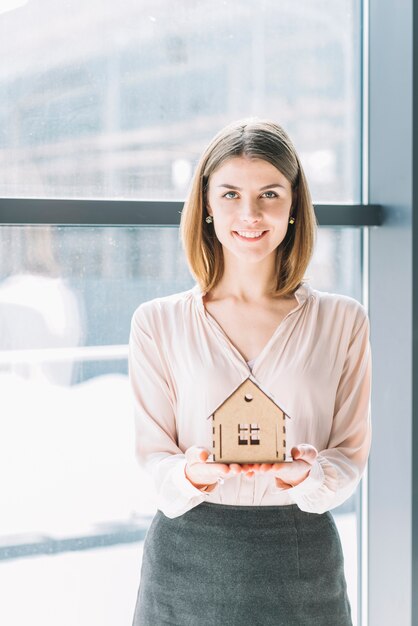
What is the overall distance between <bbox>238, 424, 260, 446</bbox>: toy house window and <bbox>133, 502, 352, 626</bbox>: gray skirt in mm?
250

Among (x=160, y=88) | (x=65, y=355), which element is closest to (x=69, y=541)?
(x=65, y=355)

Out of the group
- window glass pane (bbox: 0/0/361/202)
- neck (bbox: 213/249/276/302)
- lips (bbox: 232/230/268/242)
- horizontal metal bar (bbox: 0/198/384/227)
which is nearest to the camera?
lips (bbox: 232/230/268/242)

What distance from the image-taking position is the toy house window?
4.56 feet

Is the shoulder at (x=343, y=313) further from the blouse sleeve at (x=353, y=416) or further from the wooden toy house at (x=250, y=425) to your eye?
the wooden toy house at (x=250, y=425)

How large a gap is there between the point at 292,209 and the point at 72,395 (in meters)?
0.88

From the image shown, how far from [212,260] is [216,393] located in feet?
1.11

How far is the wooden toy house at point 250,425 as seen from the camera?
1390 millimetres

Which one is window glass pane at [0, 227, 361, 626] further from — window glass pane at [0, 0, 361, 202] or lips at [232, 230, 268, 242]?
lips at [232, 230, 268, 242]

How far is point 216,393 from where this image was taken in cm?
159

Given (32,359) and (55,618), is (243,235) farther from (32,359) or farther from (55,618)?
(55,618)

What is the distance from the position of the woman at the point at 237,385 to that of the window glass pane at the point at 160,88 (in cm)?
53

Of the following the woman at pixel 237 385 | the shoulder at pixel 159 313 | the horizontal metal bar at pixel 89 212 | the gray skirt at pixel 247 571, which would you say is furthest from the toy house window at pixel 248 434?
the horizontal metal bar at pixel 89 212

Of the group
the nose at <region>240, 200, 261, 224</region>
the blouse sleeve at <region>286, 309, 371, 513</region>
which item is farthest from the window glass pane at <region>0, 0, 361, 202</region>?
the blouse sleeve at <region>286, 309, 371, 513</region>

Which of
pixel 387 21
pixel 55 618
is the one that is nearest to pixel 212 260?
pixel 387 21
